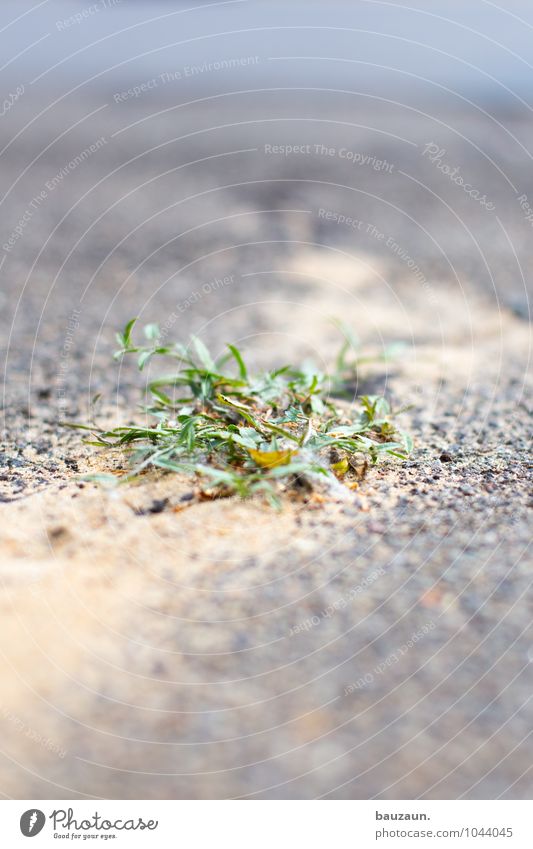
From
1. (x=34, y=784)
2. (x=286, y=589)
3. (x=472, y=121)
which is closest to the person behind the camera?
(x=34, y=784)

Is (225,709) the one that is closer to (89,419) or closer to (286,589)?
(286,589)

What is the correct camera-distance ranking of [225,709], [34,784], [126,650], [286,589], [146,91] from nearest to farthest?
[34,784] → [225,709] → [126,650] → [286,589] → [146,91]

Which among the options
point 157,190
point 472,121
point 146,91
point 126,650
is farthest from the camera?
point 146,91

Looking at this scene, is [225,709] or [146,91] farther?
[146,91]

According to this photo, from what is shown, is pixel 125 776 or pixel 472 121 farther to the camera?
pixel 472 121

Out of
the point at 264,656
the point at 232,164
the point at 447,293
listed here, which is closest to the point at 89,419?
the point at 264,656

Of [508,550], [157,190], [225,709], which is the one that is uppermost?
[157,190]

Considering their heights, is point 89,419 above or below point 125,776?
above

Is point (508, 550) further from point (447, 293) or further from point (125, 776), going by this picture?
point (447, 293)

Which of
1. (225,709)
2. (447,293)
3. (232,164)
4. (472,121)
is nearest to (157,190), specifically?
(232,164)
